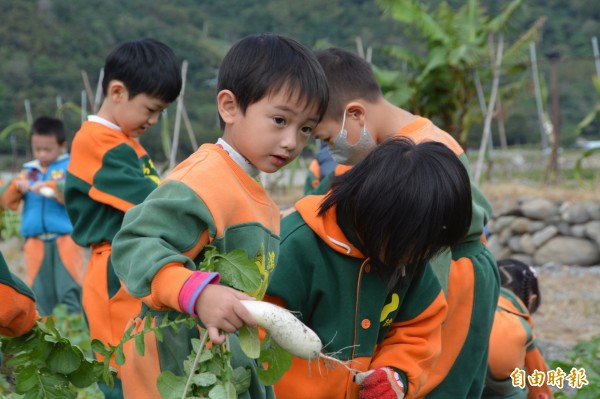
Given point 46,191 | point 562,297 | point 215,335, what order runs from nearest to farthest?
point 215,335, point 46,191, point 562,297

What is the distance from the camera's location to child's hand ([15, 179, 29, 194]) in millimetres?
5905

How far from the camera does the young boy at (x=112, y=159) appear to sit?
3344mm

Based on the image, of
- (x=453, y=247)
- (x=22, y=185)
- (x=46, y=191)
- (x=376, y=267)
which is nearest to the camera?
(x=376, y=267)

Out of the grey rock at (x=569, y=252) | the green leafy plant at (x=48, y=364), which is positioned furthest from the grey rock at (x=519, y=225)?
the green leafy plant at (x=48, y=364)

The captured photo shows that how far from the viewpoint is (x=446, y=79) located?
1230cm

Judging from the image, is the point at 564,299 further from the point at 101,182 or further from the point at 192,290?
the point at 192,290

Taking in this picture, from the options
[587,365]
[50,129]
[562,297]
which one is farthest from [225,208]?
[562,297]

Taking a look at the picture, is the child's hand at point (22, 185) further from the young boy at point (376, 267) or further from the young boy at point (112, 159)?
the young boy at point (376, 267)

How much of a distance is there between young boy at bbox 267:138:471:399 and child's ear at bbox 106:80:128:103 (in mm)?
1127

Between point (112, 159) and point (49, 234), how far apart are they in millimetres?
3073

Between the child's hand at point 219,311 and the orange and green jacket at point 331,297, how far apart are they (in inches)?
27.1

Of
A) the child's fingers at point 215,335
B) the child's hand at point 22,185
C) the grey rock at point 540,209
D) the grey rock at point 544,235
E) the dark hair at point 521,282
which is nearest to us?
the child's fingers at point 215,335

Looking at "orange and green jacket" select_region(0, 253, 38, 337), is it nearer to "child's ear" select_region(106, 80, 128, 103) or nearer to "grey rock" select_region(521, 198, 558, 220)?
"child's ear" select_region(106, 80, 128, 103)

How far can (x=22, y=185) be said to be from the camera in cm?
593
